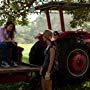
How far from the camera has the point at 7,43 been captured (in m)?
8.47

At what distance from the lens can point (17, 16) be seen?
12.5 m

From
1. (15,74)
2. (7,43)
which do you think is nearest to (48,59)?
(15,74)

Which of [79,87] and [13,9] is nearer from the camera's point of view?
[79,87]

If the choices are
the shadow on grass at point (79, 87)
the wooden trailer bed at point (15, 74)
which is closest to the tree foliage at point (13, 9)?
the shadow on grass at point (79, 87)

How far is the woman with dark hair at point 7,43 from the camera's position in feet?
27.2

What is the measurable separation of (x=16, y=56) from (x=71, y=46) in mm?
1344

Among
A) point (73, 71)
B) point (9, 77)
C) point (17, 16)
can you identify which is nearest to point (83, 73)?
point (73, 71)

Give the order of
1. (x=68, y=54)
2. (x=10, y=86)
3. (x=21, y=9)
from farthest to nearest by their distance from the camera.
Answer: (x=21, y=9) → (x=10, y=86) → (x=68, y=54)

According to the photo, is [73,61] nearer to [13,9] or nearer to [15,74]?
[15,74]

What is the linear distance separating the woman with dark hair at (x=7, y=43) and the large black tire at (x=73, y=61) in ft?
3.75

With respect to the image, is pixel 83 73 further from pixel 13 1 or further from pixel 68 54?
pixel 13 1

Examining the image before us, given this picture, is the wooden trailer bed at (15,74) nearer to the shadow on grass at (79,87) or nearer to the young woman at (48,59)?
the young woman at (48,59)

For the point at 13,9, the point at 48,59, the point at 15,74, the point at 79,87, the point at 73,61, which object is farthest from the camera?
the point at 13,9

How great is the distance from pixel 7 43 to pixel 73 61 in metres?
→ 1.57
